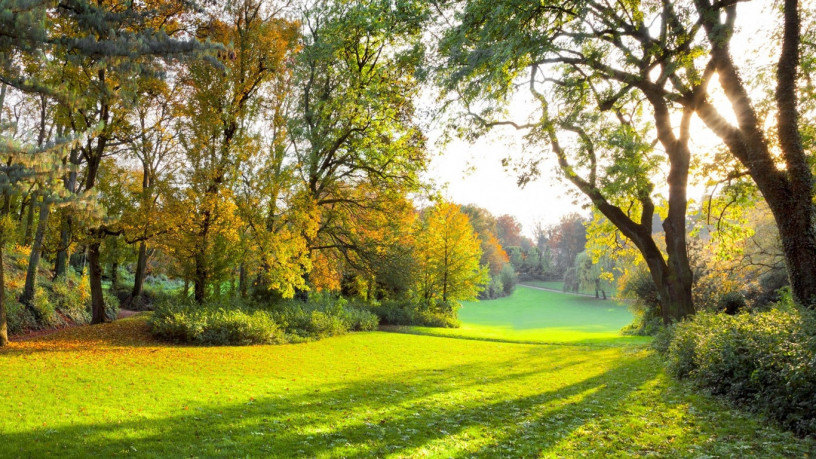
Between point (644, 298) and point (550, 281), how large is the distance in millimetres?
48961

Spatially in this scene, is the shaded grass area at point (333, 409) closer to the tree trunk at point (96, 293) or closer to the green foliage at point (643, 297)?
the tree trunk at point (96, 293)

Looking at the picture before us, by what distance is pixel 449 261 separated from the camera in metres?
31.5

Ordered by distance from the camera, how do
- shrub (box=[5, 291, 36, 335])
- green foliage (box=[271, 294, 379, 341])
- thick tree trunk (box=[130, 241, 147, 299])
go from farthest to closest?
thick tree trunk (box=[130, 241, 147, 299]) < green foliage (box=[271, 294, 379, 341]) < shrub (box=[5, 291, 36, 335])

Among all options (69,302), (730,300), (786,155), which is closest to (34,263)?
(69,302)

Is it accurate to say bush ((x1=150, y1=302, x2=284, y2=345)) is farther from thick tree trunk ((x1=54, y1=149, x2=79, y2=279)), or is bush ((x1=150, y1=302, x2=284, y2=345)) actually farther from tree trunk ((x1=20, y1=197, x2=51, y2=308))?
tree trunk ((x1=20, y1=197, x2=51, y2=308))

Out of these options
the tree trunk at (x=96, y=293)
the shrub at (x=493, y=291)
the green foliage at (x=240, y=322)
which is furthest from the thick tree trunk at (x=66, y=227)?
the shrub at (x=493, y=291)

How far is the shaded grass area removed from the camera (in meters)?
5.41

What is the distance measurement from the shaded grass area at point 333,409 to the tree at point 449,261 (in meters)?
18.4

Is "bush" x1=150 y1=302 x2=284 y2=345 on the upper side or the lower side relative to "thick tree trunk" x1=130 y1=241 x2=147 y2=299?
lower

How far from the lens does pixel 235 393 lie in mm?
7879

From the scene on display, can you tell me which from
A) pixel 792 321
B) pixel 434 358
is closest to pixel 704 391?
pixel 792 321

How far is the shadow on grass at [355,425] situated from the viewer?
203 inches

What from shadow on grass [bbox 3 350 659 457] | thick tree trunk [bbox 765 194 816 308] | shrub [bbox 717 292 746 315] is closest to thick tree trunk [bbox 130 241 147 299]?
shadow on grass [bbox 3 350 659 457]

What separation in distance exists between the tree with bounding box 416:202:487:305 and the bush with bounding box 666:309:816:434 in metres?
20.9
